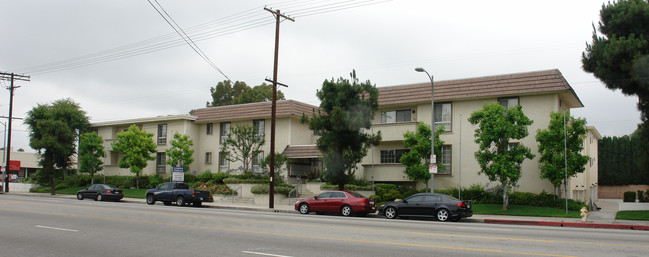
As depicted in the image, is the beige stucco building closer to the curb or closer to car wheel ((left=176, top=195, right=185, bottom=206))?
the curb

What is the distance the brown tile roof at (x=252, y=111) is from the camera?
38.4 m

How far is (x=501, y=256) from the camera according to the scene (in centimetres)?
959

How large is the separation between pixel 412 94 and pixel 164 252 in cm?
Answer: 2403

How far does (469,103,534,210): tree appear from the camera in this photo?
25000mm

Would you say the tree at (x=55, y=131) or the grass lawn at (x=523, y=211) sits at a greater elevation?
the tree at (x=55, y=131)

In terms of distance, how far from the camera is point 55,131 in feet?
152

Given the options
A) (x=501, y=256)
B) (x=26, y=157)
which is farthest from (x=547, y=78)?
(x=26, y=157)

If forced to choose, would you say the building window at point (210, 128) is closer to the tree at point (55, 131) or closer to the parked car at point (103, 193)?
the parked car at point (103, 193)

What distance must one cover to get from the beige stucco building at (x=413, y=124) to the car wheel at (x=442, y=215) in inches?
330

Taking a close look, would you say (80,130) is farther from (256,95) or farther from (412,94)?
(412,94)

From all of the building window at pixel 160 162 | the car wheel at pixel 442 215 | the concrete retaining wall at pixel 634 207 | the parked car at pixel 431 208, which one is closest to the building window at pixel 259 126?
the building window at pixel 160 162

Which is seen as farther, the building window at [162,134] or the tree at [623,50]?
the building window at [162,134]

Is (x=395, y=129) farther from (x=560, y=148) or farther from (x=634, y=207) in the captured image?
(x=634, y=207)

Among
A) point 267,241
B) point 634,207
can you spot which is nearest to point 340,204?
point 267,241
